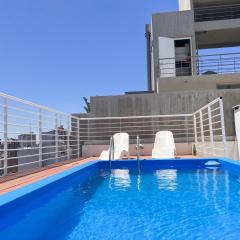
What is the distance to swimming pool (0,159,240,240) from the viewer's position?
2523mm

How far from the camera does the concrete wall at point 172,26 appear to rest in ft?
46.6

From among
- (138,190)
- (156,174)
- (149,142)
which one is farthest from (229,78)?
(138,190)

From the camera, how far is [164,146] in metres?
7.96

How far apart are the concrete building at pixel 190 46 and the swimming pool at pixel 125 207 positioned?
8289mm

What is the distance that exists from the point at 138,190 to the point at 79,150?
5.33 m

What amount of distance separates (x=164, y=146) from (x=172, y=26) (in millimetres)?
8157

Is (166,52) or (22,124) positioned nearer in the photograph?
(22,124)

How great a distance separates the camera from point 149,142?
9.54m

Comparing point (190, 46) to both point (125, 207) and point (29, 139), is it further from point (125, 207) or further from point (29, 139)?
point (125, 207)

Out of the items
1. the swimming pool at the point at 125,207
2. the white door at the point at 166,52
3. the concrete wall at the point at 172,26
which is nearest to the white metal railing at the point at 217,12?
the concrete wall at the point at 172,26

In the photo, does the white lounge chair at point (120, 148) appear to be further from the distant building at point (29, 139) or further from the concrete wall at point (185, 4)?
the concrete wall at point (185, 4)

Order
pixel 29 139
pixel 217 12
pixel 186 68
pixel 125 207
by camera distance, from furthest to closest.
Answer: pixel 217 12 < pixel 186 68 < pixel 29 139 < pixel 125 207

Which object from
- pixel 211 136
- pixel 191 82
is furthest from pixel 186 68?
pixel 211 136

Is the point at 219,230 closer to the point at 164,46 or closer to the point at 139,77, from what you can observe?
the point at 164,46
